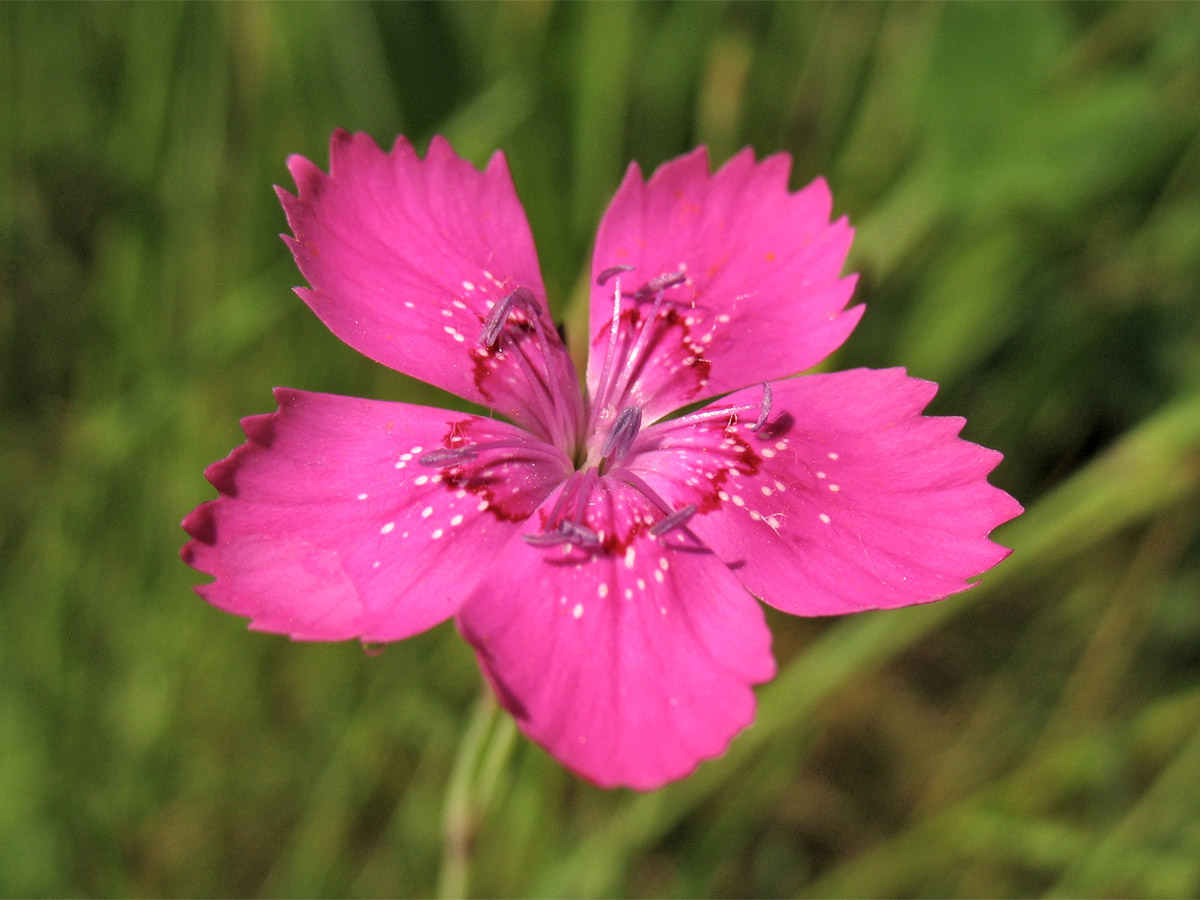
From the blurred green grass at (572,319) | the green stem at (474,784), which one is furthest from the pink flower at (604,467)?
the blurred green grass at (572,319)

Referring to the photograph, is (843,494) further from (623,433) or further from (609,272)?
(609,272)

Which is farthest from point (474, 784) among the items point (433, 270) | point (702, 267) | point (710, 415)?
point (702, 267)

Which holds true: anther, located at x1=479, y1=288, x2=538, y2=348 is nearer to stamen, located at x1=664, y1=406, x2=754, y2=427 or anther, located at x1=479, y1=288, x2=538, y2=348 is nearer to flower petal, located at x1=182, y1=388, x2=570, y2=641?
flower petal, located at x1=182, y1=388, x2=570, y2=641

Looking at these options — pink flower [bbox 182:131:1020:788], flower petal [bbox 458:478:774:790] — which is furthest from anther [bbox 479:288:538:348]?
flower petal [bbox 458:478:774:790]

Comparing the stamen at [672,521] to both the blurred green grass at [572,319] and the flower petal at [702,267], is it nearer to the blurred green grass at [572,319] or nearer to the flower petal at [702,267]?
the flower petal at [702,267]

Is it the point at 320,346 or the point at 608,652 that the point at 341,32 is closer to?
the point at 320,346

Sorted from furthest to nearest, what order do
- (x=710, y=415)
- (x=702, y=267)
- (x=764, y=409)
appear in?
(x=702, y=267), (x=710, y=415), (x=764, y=409)

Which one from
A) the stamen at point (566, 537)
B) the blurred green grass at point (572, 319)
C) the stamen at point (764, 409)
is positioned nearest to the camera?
the stamen at point (566, 537)
